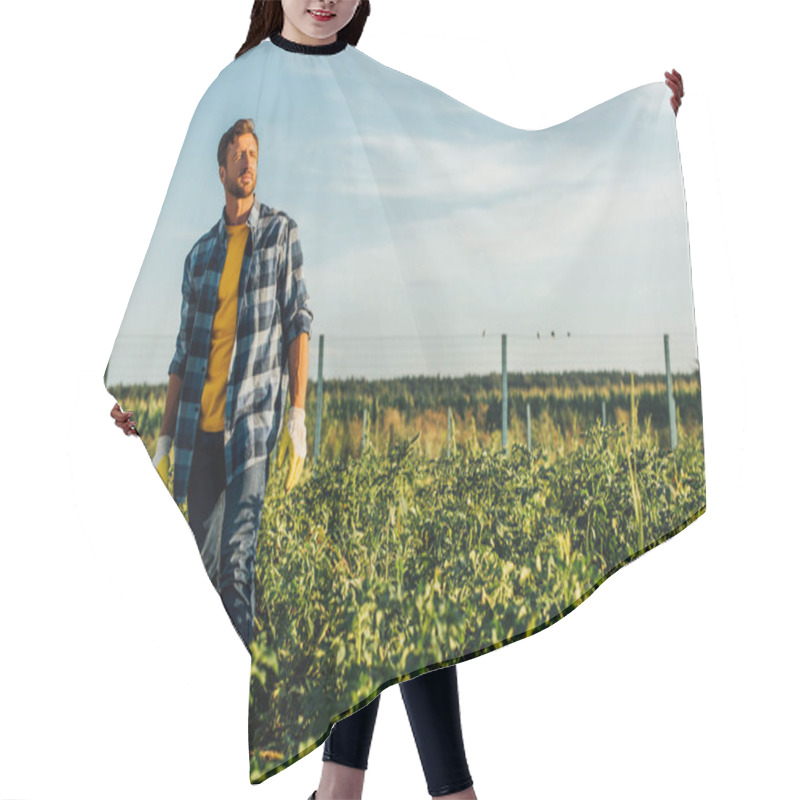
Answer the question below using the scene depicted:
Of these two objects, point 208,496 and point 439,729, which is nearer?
point 208,496

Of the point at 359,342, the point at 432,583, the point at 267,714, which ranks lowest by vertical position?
the point at 267,714

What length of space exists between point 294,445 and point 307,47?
1.00m

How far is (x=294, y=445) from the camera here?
3131mm

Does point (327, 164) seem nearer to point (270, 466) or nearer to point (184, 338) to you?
point (184, 338)

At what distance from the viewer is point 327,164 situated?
A: 10.5 feet

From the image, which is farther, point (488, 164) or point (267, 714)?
point (488, 164)

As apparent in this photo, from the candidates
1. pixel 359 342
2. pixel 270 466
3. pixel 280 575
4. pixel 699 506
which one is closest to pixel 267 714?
pixel 280 575

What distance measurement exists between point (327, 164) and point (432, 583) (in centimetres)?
103

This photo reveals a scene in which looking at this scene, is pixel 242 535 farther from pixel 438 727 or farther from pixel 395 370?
pixel 438 727

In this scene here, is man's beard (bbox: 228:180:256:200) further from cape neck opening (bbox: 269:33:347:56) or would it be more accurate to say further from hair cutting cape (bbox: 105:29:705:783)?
cape neck opening (bbox: 269:33:347:56)

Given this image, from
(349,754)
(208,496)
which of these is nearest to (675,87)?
(208,496)

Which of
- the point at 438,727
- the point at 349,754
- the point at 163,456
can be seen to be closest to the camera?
the point at 163,456

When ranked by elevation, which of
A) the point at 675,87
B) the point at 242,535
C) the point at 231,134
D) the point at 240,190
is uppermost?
the point at 675,87

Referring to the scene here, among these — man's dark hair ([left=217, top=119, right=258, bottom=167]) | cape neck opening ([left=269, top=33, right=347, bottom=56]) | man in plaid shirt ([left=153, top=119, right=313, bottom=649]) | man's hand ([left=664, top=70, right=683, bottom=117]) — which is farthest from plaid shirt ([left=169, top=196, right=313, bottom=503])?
man's hand ([left=664, top=70, right=683, bottom=117])
